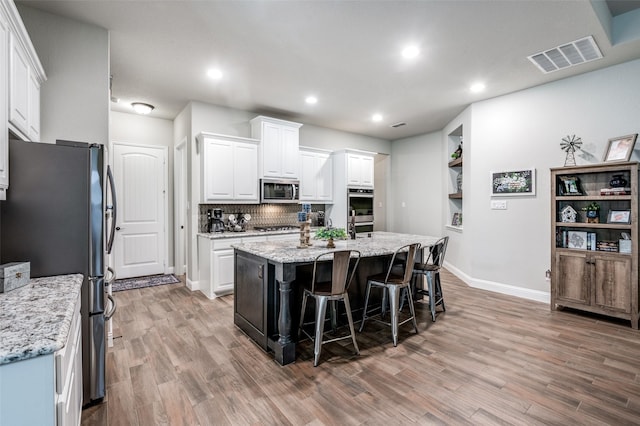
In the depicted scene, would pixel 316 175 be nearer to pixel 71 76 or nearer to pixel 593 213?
pixel 71 76

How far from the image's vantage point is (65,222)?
186cm

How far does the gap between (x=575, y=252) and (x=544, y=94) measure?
2085 millimetres

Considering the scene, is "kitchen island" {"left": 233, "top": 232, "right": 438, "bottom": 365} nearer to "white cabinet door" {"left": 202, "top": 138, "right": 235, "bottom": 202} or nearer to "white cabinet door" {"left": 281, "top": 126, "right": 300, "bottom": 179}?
"white cabinet door" {"left": 202, "top": 138, "right": 235, "bottom": 202}

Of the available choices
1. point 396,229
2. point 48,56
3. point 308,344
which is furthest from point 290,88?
point 396,229

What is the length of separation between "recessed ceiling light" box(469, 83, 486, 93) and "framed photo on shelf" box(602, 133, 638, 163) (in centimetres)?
157

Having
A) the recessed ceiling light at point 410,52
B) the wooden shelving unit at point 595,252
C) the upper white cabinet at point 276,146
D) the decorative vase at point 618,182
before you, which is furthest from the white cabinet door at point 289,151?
the decorative vase at point 618,182

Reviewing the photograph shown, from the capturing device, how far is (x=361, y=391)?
2.17 m

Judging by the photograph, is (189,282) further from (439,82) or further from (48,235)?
(439,82)

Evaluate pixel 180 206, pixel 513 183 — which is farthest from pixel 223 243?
pixel 513 183

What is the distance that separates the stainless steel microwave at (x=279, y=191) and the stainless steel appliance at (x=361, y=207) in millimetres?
1154

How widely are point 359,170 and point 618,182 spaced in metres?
3.79

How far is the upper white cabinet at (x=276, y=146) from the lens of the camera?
502cm

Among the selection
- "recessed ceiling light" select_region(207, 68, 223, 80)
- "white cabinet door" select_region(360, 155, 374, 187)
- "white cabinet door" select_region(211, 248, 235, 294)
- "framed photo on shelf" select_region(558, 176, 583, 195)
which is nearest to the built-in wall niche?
"white cabinet door" select_region(360, 155, 374, 187)

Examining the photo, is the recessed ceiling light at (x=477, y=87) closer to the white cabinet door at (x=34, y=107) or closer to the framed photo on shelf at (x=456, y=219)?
the framed photo on shelf at (x=456, y=219)
